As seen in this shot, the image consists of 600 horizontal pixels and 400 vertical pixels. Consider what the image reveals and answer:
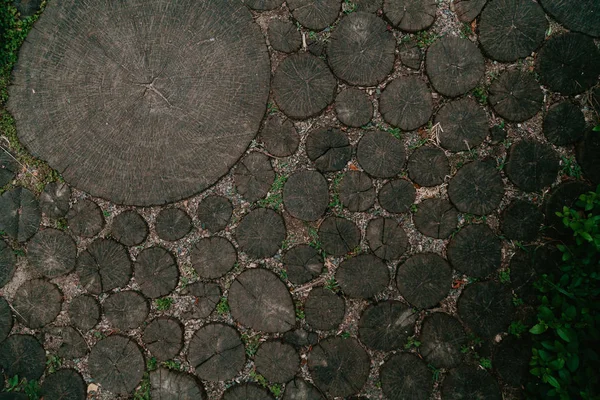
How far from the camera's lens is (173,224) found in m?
3.45

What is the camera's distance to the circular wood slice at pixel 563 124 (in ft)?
11.0

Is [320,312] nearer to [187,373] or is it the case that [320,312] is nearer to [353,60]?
[187,373]

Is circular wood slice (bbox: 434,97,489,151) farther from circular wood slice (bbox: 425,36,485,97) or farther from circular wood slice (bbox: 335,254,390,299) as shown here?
circular wood slice (bbox: 335,254,390,299)

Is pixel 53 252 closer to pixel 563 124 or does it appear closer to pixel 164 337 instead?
pixel 164 337

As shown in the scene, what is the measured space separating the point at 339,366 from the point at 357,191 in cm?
142

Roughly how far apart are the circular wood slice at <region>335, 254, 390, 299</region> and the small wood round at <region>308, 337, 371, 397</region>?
42 centimetres

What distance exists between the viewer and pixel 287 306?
3389 mm

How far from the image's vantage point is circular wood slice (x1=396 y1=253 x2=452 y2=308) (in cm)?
336

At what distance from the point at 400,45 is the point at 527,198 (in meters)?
1.63

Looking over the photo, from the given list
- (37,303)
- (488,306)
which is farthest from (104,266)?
(488,306)

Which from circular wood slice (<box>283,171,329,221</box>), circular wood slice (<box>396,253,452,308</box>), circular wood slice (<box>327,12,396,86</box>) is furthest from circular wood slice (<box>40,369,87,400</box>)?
circular wood slice (<box>327,12,396,86</box>)

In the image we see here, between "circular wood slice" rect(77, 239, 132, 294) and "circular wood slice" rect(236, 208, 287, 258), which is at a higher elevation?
"circular wood slice" rect(236, 208, 287, 258)

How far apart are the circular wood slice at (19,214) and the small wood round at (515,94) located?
3.93m

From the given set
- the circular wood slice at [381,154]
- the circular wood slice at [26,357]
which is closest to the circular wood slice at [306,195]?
the circular wood slice at [381,154]
